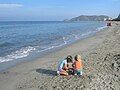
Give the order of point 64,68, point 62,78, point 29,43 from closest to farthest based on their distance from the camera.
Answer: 1. point 62,78
2. point 64,68
3. point 29,43

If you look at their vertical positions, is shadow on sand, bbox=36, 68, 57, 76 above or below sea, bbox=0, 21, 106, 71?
above

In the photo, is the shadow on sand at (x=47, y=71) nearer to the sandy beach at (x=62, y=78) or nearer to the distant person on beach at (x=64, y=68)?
the sandy beach at (x=62, y=78)

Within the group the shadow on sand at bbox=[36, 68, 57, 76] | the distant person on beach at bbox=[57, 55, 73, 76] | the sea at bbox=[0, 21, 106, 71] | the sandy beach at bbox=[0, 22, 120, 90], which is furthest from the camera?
the sea at bbox=[0, 21, 106, 71]

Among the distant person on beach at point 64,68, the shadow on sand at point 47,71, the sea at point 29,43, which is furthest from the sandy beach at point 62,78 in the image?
the sea at point 29,43

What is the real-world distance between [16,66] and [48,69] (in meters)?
2.60

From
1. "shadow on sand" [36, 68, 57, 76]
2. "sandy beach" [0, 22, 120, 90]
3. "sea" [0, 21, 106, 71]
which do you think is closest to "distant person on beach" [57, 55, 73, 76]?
"sandy beach" [0, 22, 120, 90]

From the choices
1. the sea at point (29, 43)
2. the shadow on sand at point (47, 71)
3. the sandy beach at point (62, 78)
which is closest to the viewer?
the sandy beach at point (62, 78)

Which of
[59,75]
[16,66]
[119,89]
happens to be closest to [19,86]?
[59,75]

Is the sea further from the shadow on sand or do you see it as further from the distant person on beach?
the distant person on beach

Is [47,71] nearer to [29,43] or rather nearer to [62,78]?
[62,78]

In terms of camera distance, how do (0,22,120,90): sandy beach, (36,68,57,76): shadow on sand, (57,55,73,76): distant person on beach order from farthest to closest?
(36,68,57,76): shadow on sand, (57,55,73,76): distant person on beach, (0,22,120,90): sandy beach

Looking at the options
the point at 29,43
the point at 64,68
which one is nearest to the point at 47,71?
the point at 64,68

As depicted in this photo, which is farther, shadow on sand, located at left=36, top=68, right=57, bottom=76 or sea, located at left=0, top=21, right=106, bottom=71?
sea, located at left=0, top=21, right=106, bottom=71

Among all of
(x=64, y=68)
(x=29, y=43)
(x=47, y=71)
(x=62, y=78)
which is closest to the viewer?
(x=62, y=78)
